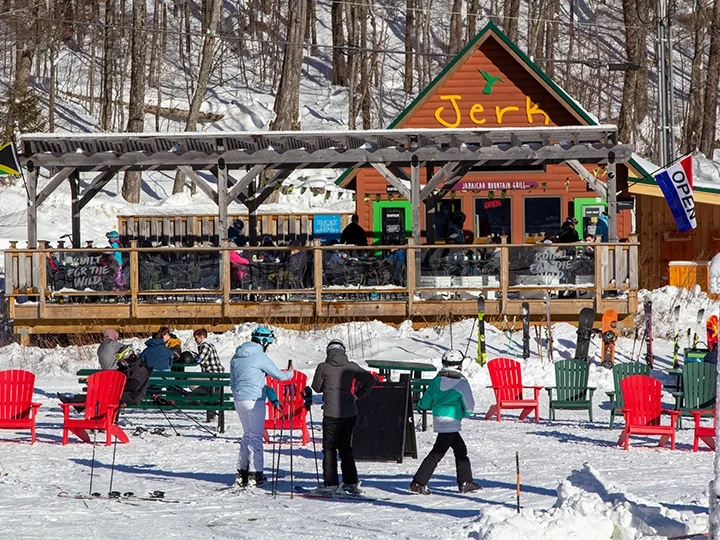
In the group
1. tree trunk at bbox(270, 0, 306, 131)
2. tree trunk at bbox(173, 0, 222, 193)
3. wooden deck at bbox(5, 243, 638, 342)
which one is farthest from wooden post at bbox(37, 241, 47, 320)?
tree trunk at bbox(270, 0, 306, 131)

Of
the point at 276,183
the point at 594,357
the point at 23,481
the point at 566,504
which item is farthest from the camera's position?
the point at 276,183

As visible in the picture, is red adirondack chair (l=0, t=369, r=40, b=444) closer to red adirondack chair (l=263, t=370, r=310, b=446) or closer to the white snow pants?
red adirondack chair (l=263, t=370, r=310, b=446)

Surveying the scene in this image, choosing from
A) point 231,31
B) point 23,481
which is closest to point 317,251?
point 23,481

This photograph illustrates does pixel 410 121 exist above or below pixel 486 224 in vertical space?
above

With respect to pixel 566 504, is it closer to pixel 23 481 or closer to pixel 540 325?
pixel 23 481

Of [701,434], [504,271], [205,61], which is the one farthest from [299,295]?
[205,61]

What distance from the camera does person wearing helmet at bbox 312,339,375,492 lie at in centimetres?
1112

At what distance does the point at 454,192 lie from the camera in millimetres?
29703

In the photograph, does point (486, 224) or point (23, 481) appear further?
point (486, 224)

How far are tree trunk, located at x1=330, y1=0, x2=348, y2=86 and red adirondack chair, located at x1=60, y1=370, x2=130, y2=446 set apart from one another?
43767 mm

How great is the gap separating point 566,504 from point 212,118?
158 feet

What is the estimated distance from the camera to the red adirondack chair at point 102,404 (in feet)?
45.3

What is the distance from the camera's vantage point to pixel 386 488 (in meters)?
11.5

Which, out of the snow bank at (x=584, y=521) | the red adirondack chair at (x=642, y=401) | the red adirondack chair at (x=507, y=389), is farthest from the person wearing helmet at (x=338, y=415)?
the red adirondack chair at (x=507, y=389)
